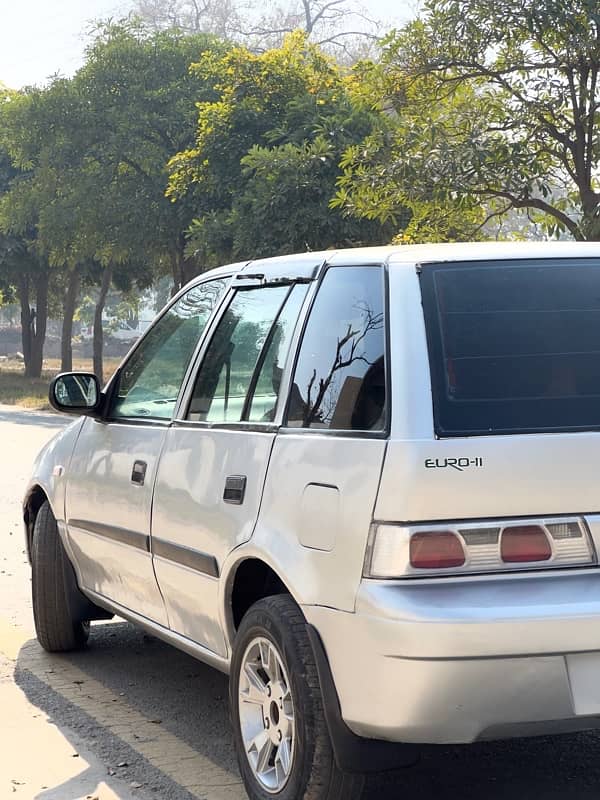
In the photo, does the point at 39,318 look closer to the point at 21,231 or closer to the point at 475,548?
the point at 21,231

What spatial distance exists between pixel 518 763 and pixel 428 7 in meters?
12.1

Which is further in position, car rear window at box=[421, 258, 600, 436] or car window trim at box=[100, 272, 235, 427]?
car window trim at box=[100, 272, 235, 427]

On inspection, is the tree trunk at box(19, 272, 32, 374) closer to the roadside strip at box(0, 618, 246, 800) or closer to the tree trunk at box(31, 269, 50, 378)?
the tree trunk at box(31, 269, 50, 378)

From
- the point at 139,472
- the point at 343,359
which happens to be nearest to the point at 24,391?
the point at 139,472

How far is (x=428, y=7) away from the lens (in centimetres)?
1562

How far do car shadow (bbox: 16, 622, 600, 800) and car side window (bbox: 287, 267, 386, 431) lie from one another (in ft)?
3.50

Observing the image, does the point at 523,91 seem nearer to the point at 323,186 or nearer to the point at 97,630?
the point at 323,186

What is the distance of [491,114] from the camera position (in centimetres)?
1589

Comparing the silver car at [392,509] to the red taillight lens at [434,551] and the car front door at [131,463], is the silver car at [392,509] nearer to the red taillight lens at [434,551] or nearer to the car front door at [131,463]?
the red taillight lens at [434,551]

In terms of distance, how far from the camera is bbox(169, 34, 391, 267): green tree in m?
23.5

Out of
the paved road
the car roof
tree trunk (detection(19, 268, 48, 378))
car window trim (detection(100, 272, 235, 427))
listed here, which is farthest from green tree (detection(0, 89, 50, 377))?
the car roof

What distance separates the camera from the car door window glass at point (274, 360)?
4562mm

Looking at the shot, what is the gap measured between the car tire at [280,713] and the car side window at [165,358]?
128cm

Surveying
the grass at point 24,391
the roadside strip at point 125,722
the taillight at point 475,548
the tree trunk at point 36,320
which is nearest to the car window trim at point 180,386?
the roadside strip at point 125,722
